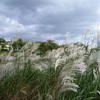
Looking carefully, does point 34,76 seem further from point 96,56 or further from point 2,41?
point 2,41

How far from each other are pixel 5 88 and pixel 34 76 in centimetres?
72

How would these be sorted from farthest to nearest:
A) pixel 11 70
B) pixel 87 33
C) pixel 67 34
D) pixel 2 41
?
pixel 2 41 → pixel 67 34 → pixel 87 33 → pixel 11 70

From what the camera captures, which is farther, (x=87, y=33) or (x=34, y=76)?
(x=87, y=33)

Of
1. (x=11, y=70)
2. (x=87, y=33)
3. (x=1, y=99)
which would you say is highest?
(x=87, y=33)

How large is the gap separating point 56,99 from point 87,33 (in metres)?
3.17

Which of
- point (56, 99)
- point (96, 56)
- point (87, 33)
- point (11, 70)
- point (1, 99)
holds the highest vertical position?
point (87, 33)

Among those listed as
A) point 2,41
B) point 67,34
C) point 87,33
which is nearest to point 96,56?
point 87,33

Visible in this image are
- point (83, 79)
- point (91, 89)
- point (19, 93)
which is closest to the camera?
point (19, 93)

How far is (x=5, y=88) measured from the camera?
7.28 ft

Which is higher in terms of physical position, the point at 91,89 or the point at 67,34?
the point at 67,34

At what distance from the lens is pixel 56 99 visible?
1647 millimetres

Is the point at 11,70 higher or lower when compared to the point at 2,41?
lower

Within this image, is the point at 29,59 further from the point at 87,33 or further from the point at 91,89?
the point at 87,33

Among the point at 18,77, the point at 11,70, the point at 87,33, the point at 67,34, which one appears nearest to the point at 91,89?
the point at 18,77
